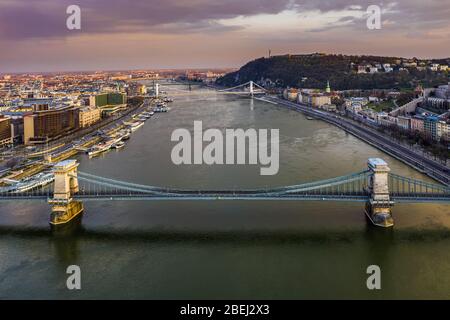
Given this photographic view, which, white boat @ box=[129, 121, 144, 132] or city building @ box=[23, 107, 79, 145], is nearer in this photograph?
city building @ box=[23, 107, 79, 145]

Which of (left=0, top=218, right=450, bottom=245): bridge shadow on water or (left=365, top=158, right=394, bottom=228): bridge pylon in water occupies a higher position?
(left=365, top=158, right=394, bottom=228): bridge pylon in water

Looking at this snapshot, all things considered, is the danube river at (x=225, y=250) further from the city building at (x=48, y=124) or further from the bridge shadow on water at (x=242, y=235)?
the city building at (x=48, y=124)

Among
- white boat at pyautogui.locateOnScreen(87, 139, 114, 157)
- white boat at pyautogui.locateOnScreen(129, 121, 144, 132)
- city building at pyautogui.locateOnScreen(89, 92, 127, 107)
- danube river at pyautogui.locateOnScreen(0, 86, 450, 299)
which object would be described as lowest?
danube river at pyautogui.locateOnScreen(0, 86, 450, 299)

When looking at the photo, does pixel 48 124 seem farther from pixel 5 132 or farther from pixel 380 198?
pixel 380 198

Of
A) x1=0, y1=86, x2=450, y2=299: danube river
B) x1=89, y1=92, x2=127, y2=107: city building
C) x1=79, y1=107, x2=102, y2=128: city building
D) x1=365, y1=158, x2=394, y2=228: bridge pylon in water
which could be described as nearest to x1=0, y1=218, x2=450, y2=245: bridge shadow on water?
x1=0, y1=86, x2=450, y2=299: danube river

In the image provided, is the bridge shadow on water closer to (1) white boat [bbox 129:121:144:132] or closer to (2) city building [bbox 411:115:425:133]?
(2) city building [bbox 411:115:425:133]

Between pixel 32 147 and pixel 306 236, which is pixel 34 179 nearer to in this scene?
pixel 32 147

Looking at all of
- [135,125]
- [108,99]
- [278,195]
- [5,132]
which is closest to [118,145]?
[5,132]
